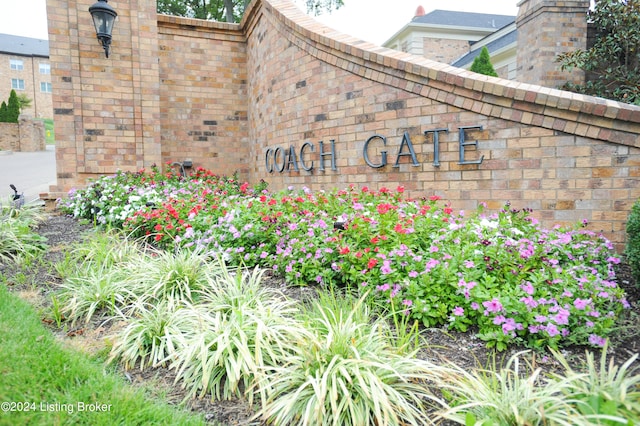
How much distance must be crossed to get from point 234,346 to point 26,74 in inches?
2271

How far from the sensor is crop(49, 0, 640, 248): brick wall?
13.4 ft

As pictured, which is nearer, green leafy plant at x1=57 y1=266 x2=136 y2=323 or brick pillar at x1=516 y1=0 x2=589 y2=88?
green leafy plant at x1=57 y1=266 x2=136 y2=323

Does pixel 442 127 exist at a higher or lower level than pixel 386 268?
higher

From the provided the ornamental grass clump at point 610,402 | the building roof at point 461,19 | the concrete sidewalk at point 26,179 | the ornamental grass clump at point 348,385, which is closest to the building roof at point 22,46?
the concrete sidewalk at point 26,179

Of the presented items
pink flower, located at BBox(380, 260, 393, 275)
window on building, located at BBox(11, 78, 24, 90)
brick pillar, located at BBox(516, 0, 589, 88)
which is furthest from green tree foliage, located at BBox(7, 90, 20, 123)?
pink flower, located at BBox(380, 260, 393, 275)

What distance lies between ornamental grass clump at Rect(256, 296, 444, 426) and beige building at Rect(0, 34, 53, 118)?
5437 centimetres

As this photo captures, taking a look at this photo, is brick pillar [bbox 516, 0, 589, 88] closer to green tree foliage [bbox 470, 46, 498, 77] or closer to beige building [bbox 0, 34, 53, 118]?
green tree foliage [bbox 470, 46, 498, 77]

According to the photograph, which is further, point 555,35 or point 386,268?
point 555,35

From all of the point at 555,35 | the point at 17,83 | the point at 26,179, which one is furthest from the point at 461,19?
the point at 17,83

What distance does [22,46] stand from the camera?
49656 mm

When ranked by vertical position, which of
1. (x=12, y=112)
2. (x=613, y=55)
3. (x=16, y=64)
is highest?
(x=16, y=64)

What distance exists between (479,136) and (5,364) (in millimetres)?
4325

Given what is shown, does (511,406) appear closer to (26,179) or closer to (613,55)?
(613,55)

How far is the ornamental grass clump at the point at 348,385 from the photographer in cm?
188
